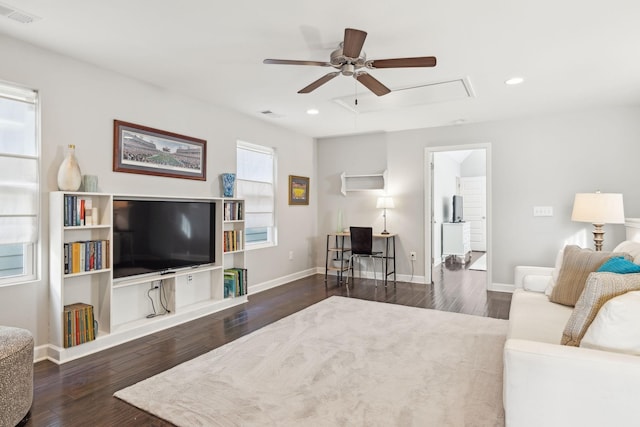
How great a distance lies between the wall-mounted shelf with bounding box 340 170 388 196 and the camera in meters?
6.02

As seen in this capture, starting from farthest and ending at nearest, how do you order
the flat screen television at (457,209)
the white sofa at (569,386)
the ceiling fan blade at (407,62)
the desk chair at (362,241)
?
1. the flat screen television at (457,209)
2. the desk chair at (362,241)
3. the ceiling fan blade at (407,62)
4. the white sofa at (569,386)

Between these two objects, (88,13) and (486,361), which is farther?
(486,361)

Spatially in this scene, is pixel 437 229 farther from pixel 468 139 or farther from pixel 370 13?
pixel 370 13

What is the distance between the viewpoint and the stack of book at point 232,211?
4.38 m

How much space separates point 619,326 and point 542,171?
3983 millimetres

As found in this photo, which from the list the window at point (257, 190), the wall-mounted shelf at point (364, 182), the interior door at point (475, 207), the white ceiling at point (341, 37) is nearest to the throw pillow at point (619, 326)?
the white ceiling at point (341, 37)

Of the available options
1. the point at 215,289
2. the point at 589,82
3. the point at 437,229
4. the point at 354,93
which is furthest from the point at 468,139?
the point at 215,289

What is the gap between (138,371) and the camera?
2.63 metres

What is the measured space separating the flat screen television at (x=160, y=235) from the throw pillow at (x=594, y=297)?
11.2 ft

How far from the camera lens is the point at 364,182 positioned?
622cm

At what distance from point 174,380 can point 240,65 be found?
8.58ft

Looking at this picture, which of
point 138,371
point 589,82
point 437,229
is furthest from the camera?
point 437,229

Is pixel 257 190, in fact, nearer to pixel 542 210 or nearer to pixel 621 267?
pixel 542 210

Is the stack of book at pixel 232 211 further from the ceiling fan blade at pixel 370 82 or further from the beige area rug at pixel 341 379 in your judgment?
the ceiling fan blade at pixel 370 82
